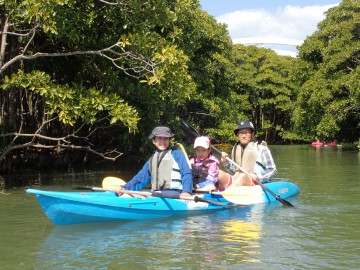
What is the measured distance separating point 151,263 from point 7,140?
8.15 metres

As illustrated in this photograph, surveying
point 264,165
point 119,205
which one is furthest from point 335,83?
point 119,205

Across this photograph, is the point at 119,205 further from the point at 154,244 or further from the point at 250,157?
the point at 250,157

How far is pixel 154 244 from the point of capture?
6.44 metres

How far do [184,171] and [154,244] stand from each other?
183 centimetres

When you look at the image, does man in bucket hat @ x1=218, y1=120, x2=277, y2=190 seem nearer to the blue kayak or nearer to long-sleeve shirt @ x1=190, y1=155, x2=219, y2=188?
the blue kayak

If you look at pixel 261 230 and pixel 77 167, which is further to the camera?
pixel 77 167

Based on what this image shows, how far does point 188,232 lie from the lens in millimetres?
7160

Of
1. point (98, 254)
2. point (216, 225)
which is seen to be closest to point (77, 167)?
point (216, 225)

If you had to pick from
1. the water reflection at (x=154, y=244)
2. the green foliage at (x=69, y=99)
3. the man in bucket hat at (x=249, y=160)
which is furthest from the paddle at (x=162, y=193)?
the green foliage at (x=69, y=99)

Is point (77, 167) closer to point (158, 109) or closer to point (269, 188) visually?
point (158, 109)

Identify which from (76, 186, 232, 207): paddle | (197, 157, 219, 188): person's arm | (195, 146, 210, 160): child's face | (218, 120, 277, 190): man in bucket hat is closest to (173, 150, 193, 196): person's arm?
(76, 186, 232, 207): paddle

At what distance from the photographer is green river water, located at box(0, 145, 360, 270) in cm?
562

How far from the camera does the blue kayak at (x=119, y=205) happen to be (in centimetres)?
708

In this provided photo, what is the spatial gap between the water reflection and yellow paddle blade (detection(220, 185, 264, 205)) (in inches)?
30.1
